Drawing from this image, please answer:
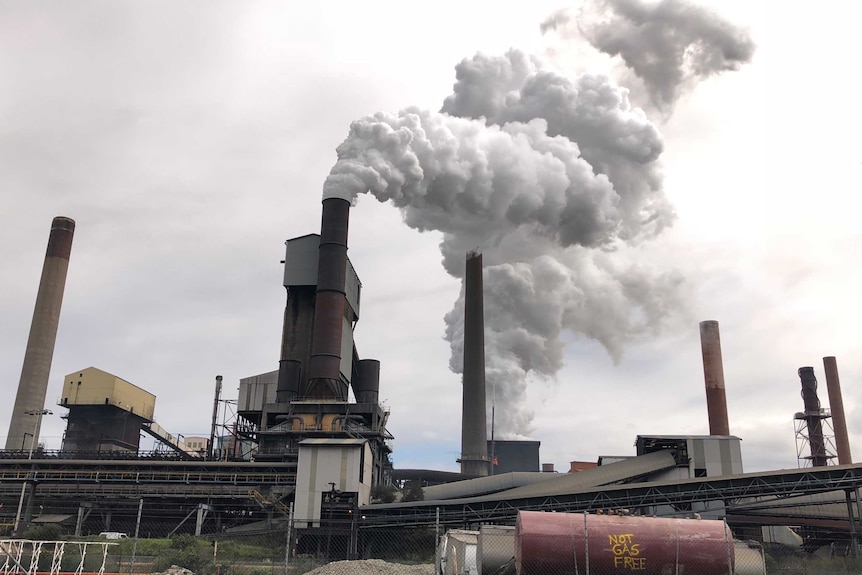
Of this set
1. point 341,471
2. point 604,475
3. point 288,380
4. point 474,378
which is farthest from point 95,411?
point 604,475

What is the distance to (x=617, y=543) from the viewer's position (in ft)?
42.7

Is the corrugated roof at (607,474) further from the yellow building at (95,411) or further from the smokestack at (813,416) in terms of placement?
the yellow building at (95,411)

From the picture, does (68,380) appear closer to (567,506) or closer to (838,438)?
(567,506)

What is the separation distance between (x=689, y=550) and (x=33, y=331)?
6727 cm

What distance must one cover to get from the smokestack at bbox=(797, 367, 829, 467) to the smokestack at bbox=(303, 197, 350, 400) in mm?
55176

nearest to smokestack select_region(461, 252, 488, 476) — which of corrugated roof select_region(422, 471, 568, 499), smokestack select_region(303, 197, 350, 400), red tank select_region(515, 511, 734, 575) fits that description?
corrugated roof select_region(422, 471, 568, 499)

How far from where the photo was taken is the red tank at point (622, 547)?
13.0 meters

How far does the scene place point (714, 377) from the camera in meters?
69.4

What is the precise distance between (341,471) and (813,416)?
2432 inches

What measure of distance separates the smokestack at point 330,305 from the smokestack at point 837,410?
5495 centimetres

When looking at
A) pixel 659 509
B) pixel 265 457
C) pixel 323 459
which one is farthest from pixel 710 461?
pixel 265 457

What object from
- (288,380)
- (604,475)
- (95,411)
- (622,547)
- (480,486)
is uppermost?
(288,380)

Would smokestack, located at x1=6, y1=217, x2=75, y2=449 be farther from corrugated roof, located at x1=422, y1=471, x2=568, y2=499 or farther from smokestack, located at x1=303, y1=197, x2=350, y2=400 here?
corrugated roof, located at x1=422, y1=471, x2=568, y2=499

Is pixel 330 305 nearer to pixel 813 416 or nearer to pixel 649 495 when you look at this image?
pixel 649 495
